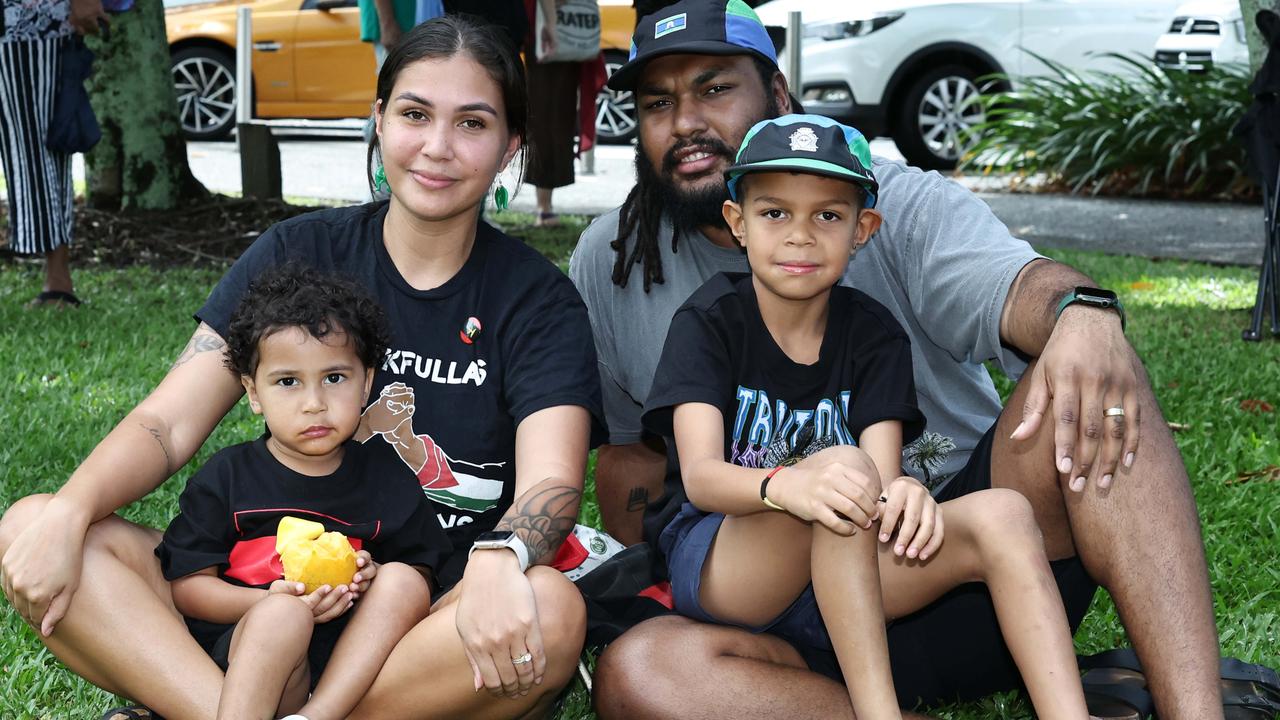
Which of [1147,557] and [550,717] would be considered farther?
[550,717]

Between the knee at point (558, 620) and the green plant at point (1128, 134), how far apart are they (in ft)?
29.2

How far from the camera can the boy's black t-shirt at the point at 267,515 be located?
2.82m

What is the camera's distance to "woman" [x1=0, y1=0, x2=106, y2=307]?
20.1ft

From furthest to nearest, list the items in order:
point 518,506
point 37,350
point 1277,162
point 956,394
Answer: point 1277,162 < point 37,350 < point 956,394 < point 518,506

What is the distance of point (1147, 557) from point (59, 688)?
7.48 feet

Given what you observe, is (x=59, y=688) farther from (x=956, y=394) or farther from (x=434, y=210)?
(x=956, y=394)

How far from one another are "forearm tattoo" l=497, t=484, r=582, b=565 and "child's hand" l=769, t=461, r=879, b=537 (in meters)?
0.51

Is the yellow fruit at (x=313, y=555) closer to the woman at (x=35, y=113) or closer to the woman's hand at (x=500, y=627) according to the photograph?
the woman's hand at (x=500, y=627)

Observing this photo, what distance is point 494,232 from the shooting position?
327 cm

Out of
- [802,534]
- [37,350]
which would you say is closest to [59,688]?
[802,534]

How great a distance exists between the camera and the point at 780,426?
116 inches

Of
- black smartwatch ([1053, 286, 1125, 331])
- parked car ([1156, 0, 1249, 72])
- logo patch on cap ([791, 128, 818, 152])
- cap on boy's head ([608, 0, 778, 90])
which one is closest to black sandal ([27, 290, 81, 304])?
cap on boy's head ([608, 0, 778, 90])

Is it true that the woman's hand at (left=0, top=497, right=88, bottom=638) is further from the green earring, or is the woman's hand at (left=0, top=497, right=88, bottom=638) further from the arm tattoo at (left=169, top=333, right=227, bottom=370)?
the green earring

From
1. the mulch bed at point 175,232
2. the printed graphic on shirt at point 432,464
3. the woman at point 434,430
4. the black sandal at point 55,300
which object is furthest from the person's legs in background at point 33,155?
the printed graphic on shirt at point 432,464
